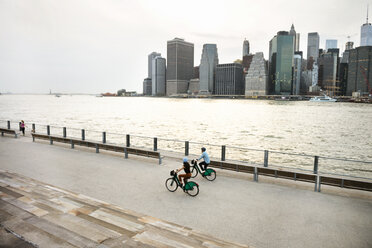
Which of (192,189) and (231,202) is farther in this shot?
(192,189)

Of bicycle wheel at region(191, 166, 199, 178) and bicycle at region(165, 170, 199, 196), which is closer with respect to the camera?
bicycle at region(165, 170, 199, 196)

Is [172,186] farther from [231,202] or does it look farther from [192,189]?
[231,202]

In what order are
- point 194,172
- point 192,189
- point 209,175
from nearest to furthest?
point 192,189
point 209,175
point 194,172

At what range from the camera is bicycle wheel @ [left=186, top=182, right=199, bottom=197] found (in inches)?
374

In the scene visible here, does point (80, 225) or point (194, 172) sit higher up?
point (80, 225)

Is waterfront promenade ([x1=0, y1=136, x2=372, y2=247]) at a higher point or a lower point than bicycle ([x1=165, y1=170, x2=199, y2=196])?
lower

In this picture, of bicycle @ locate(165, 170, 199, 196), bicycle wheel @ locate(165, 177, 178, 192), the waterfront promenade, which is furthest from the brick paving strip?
bicycle wheel @ locate(165, 177, 178, 192)

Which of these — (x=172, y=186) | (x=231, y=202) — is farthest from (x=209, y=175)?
(x=231, y=202)

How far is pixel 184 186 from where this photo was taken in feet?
31.5

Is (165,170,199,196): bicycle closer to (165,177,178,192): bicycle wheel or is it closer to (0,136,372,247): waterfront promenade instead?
(165,177,178,192): bicycle wheel

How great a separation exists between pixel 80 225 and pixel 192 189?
4.19 metres

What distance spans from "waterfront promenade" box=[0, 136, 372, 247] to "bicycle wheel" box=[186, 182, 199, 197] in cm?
22

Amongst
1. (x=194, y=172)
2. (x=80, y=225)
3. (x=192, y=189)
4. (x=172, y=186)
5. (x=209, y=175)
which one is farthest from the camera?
(x=194, y=172)

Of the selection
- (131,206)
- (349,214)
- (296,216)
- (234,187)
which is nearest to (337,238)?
(296,216)
